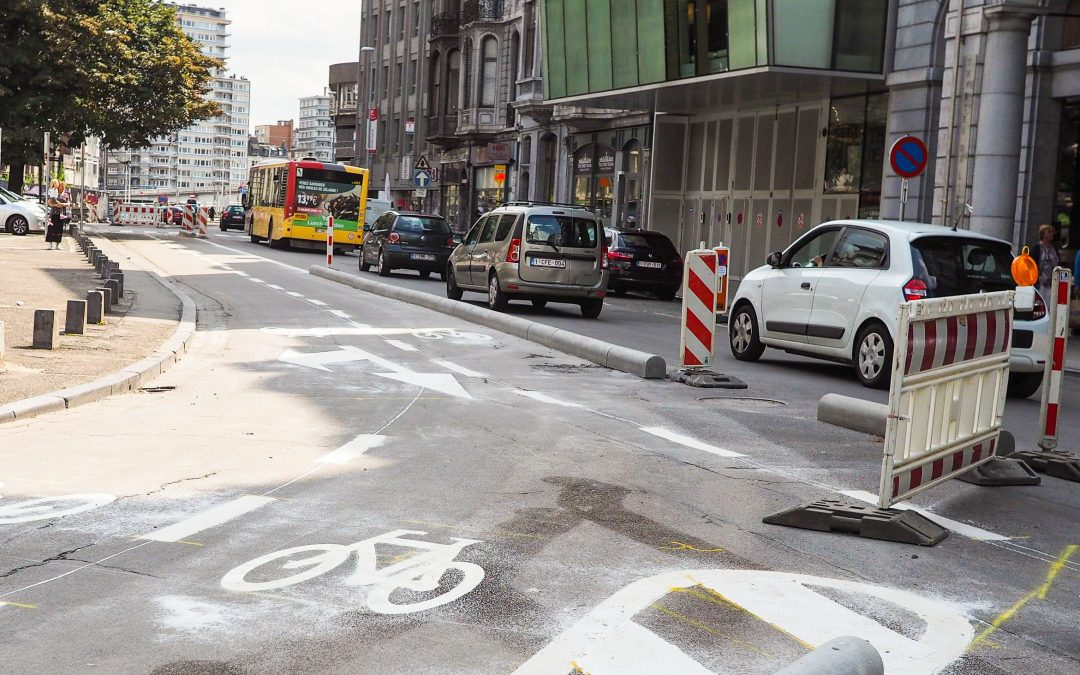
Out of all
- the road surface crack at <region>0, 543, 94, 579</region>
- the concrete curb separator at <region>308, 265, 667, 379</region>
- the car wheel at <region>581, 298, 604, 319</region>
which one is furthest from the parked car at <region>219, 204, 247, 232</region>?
the road surface crack at <region>0, 543, 94, 579</region>

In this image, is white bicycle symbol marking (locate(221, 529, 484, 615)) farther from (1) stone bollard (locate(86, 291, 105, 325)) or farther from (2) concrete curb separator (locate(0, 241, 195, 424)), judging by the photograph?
(1) stone bollard (locate(86, 291, 105, 325))

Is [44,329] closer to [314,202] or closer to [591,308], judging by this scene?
[591,308]

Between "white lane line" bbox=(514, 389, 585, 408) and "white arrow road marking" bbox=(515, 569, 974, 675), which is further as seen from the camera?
"white lane line" bbox=(514, 389, 585, 408)

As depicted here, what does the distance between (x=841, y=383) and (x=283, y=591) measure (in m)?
9.49

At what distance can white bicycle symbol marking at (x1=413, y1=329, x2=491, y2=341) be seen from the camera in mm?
16344

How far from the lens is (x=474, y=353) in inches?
575

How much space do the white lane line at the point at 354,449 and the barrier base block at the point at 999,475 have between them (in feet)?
11.9

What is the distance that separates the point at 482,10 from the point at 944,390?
52735 millimetres

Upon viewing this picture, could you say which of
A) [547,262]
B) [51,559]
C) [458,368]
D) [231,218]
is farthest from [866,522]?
[231,218]

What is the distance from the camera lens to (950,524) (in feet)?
21.9

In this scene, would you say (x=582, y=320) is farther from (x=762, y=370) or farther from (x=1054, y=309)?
(x=1054, y=309)

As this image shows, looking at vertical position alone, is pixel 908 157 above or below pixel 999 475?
above

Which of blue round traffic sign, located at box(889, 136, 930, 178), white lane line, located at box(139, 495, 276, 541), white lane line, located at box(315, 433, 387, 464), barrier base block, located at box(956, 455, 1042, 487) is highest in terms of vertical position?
blue round traffic sign, located at box(889, 136, 930, 178)

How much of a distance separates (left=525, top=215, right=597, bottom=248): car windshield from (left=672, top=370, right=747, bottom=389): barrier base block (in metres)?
8.51
